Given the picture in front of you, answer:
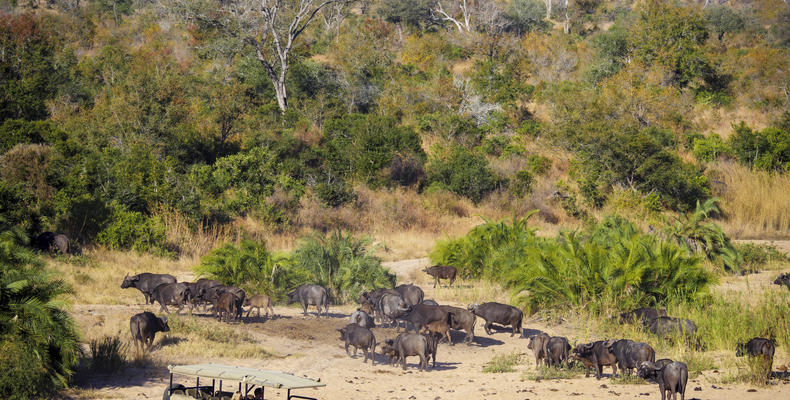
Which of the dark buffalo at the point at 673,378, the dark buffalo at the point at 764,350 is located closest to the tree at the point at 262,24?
the dark buffalo at the point at 764,350

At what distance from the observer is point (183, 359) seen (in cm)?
1105

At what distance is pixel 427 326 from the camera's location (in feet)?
41.5

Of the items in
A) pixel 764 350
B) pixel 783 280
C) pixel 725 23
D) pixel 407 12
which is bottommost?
pixel 764 350

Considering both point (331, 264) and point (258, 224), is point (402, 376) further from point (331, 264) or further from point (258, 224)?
point (258, 224)

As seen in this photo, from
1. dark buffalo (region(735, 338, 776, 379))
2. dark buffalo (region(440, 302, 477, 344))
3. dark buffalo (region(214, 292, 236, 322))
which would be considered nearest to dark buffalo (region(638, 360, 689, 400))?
dark buffalo (region(735, 338, 776, 379))

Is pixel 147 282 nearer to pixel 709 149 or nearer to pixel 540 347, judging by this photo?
pixel 540 347

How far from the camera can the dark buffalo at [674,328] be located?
11820 millimetres

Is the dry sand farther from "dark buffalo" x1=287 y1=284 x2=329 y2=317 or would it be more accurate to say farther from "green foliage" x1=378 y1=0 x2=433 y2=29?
"green foliage" x1=378 y1=0 x2=433 y2=29

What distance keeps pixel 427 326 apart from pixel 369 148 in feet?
64.8

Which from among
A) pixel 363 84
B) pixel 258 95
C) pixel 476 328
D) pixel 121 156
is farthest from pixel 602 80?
pixel 476 328

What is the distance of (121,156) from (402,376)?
17.2m

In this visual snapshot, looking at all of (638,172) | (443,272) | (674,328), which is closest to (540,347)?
(674,328)

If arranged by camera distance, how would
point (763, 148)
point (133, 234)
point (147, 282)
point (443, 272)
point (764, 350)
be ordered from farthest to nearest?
point (763, 148) → point (133, 234) → point (443, 272) → point (147, 282) → point (764, 350)

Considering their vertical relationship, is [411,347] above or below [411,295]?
below
